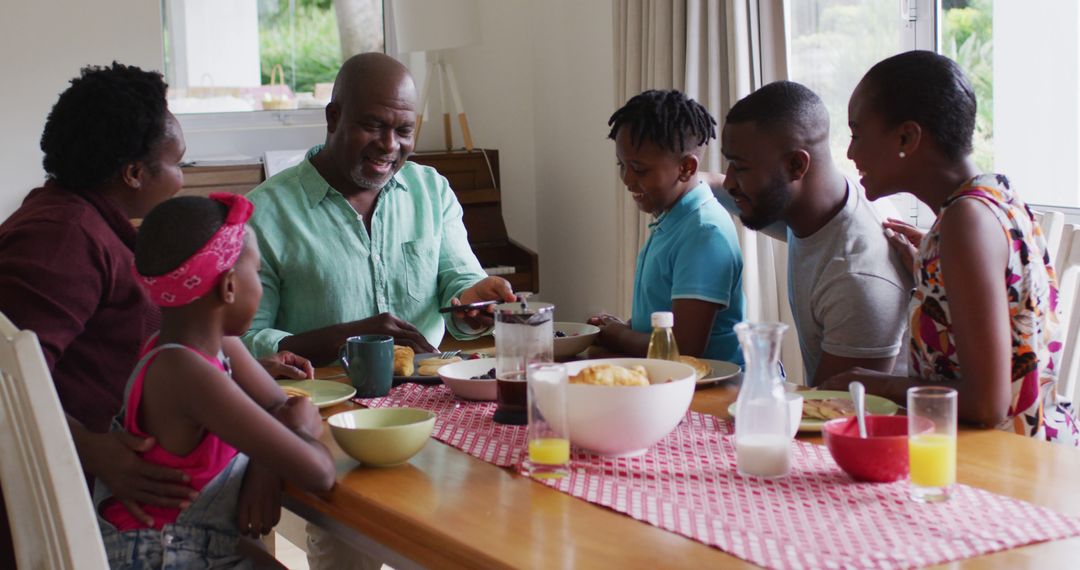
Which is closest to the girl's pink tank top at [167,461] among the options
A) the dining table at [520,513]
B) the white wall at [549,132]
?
the dining table at [520,513]

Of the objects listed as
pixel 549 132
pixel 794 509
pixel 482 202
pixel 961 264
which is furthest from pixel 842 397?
pixel 549 132

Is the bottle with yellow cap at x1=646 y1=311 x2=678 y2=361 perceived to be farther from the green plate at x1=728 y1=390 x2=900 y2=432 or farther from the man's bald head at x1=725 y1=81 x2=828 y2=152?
the man's bald head at x1=725 y1=81 x2=828 y2=152

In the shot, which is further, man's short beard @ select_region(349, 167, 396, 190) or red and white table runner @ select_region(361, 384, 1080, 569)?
A: man's short beard @ select_region(349, 167, 396, 190)

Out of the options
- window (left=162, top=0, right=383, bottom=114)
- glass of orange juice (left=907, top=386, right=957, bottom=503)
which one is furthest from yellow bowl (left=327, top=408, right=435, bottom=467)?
window (left=162, top=0, right=383, bottom=114)

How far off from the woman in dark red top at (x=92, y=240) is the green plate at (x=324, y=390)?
0.05 m

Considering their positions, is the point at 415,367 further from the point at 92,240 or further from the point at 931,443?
the point at 931,443

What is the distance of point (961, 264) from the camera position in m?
1.58

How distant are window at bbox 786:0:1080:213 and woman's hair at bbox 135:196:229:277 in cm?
219

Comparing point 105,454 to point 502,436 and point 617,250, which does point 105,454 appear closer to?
point 502,436

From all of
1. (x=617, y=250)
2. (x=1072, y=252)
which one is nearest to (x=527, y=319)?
(x=1072, y=252)

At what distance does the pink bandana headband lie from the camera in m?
1.43

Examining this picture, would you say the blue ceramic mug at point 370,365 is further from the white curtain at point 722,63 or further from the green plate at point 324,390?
the white curtain at point 722,63

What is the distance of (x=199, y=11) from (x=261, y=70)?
1.07ft

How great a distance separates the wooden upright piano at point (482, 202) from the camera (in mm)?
4418
